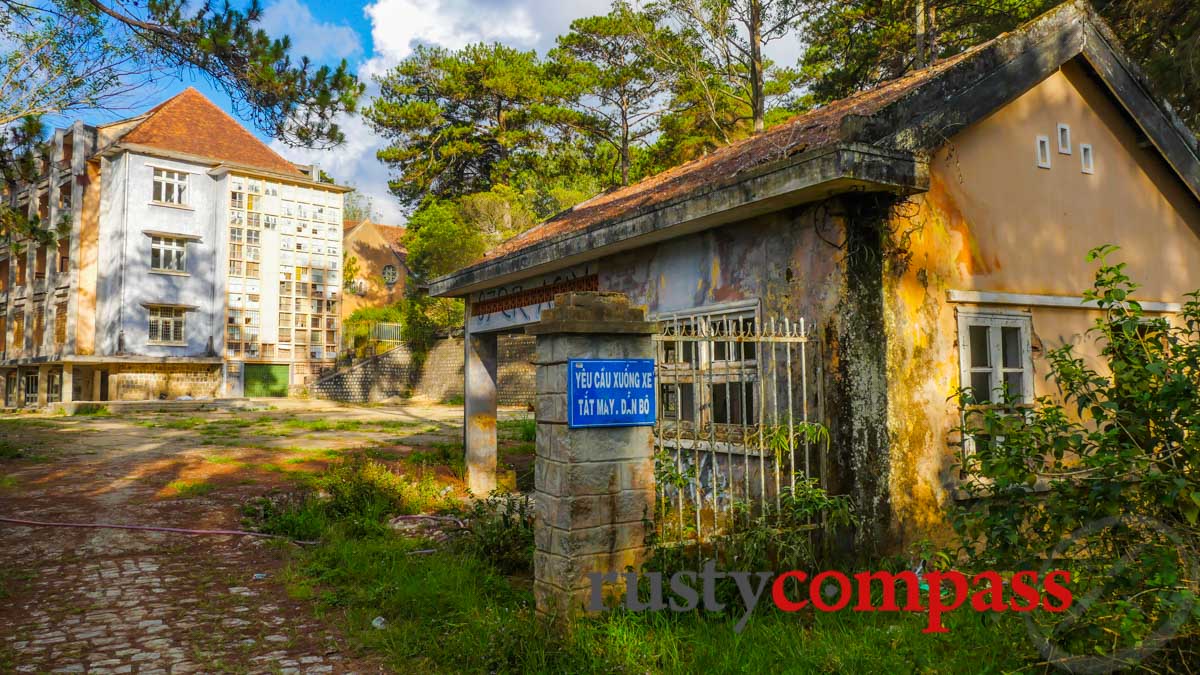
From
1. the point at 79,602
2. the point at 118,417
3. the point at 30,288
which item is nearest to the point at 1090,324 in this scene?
the point at 79,602

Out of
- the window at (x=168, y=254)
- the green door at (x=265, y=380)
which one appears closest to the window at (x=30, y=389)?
the window at (x=168, y=254)

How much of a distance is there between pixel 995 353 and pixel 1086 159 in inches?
98.7

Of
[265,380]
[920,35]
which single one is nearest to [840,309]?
Result: [920,35]

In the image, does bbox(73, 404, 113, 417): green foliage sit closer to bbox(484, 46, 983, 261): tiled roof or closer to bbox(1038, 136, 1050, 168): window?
bbox(484, 46, 983, 261): tiled roof

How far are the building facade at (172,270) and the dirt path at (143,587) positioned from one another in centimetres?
1948

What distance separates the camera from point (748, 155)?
26.7ft

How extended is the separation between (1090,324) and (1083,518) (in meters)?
4.17

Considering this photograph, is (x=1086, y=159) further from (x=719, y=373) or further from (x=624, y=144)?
(x=624, y=144)

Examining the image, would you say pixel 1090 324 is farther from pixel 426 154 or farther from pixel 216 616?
pixel 426 154

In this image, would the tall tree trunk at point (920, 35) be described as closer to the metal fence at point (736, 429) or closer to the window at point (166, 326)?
the metal fence at point (736, 429)

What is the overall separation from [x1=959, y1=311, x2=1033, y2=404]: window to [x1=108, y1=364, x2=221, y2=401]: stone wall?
29706mm

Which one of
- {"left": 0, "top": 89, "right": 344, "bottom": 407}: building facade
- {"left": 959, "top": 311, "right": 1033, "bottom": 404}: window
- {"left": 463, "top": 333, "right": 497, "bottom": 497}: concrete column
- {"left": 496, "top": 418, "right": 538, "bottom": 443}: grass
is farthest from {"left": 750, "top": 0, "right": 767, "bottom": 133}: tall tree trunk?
{"left": 0, "top": 89, "right": 344, "bottom": 407}: building facade

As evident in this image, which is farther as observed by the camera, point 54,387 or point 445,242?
point 54,387

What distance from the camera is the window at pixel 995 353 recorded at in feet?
20.1
